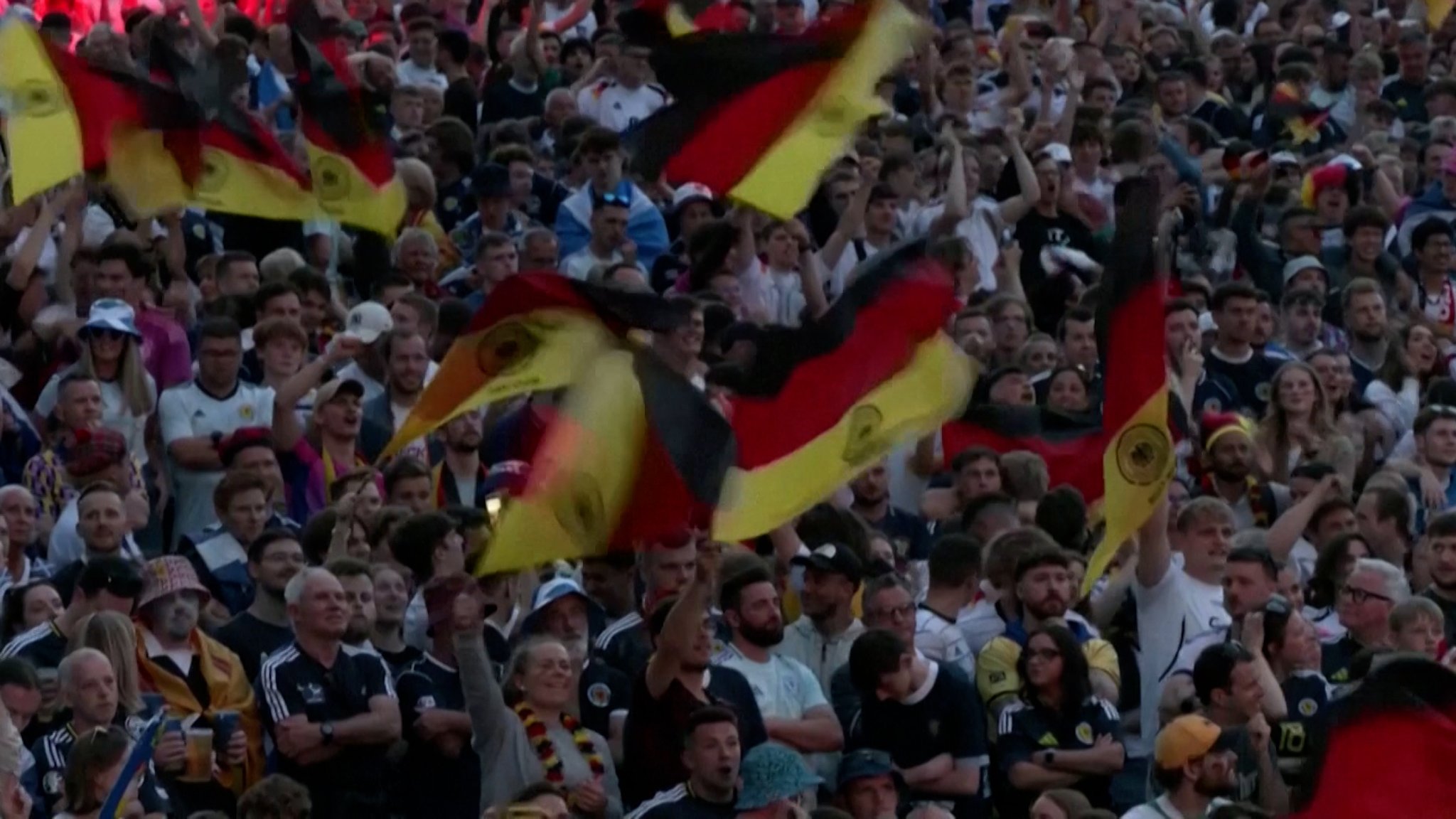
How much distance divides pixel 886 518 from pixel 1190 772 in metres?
2.90

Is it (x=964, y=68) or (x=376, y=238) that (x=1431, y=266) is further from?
(x=376, y=238)

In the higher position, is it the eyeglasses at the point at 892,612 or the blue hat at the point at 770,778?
the blue hat at the point at 770,778

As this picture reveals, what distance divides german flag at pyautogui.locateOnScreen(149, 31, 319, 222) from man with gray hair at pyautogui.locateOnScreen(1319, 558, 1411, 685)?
4.37 meters

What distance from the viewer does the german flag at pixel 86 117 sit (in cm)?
1337

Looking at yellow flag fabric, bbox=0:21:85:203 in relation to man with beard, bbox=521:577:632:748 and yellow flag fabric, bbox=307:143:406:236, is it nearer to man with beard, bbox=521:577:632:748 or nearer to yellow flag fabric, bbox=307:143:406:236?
yellow flag fabric, bbox=307:143:406:236

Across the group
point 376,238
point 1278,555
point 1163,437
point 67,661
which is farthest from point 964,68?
point 67,661

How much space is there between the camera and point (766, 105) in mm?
13203

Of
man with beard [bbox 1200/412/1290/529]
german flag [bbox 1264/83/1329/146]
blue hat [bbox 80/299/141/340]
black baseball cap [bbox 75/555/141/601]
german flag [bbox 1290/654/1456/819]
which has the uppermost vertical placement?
german flag [bbox 1290/654/1456/819]

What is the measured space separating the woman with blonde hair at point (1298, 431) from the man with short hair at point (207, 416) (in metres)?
4.12

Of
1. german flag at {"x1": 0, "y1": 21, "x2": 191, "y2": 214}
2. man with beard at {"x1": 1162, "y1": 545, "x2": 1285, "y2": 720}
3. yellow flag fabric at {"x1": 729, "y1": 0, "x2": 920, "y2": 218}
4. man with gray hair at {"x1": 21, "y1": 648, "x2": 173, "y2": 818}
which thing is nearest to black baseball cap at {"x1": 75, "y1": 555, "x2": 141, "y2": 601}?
man with gray hair at {"x1": 21, "y1": 648, "x2": 173, "y2": 818}

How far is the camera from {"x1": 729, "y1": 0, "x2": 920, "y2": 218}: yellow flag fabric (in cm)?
1311

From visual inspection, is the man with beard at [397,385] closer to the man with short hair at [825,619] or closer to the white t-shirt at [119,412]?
the white t-shirt at [119,412]

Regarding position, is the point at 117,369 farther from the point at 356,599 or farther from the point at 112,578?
the point at 356,599

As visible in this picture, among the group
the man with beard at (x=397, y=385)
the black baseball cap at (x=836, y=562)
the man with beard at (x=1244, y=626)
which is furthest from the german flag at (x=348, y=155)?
the man with beard at (x=1244, y=626)
